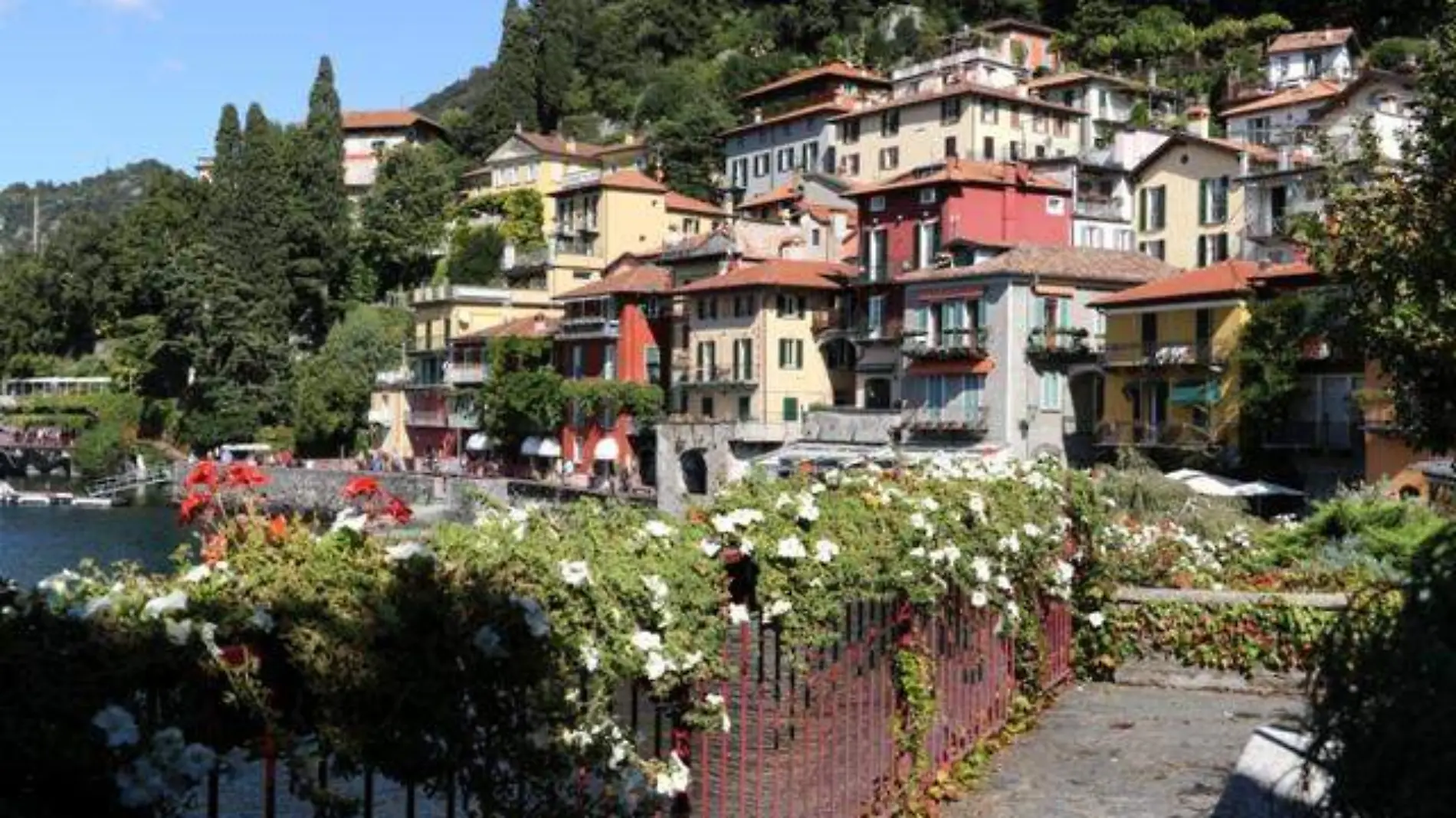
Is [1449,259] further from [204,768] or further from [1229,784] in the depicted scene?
[204,768]

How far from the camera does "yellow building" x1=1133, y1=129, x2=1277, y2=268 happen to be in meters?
58.3

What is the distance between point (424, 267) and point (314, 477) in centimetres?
2592

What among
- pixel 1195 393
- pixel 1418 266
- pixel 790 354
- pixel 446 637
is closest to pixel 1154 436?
pixel 1195 393

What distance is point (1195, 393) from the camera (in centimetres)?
4534

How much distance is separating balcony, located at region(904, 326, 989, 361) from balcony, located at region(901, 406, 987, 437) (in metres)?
1.78

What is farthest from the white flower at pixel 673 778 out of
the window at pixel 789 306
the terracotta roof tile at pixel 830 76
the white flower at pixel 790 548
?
the terracotta roof tile at pixel 830 76

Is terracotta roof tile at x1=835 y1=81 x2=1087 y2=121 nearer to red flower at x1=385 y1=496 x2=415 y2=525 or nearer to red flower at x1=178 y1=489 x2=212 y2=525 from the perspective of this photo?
red flower at x1=385 y1=496 x2=415 y2=525

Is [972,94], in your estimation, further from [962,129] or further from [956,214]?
[956,214]

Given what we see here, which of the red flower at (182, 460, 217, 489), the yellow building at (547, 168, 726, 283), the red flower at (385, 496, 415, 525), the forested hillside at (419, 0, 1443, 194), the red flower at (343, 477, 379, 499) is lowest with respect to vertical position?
the red flower at (385, 496, 415, 525)

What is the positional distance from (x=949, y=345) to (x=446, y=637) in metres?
48.7

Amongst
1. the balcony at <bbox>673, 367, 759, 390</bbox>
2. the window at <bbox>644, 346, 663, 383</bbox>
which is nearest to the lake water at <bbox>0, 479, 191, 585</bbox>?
the window at <bbox>644, 346, 663, 383</bbox>

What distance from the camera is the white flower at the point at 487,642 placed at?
4.85 m

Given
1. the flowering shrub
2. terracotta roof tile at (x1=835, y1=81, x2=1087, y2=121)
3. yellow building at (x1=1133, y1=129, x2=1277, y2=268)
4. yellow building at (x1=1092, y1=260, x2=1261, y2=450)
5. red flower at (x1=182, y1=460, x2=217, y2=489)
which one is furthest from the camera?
terracotta roof tile at (x1=835, y1=81, x2=1087, y2=121)

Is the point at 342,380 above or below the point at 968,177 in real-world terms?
below
